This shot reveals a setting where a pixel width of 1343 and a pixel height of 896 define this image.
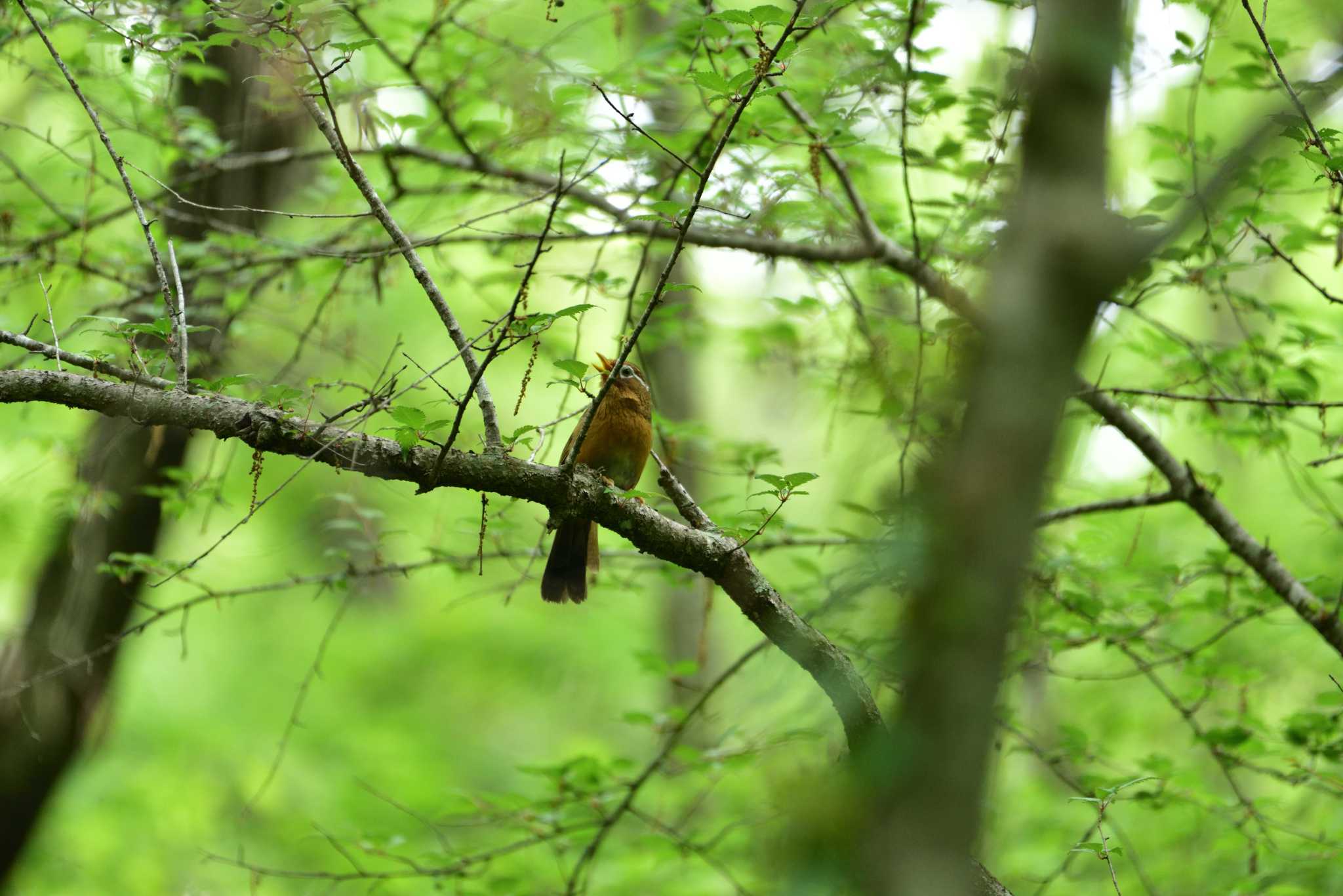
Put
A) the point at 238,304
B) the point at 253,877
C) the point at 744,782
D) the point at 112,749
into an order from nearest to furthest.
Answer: the point at 253,877
the point at 238,304
the point at 744,782
the point at 112,749

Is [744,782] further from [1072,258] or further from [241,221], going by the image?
[1072,258]

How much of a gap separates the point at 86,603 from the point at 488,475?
3625 mm

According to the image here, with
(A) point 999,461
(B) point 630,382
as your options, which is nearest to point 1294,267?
(B) point 630,382

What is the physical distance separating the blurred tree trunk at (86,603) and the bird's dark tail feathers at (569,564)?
1971mm

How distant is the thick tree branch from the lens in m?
2.59

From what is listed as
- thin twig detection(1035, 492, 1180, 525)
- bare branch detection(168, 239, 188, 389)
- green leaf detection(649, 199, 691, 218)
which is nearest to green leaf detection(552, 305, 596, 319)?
bare branch detection(168, 239, 188, 389)

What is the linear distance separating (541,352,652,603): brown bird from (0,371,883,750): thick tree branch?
142 centimetres

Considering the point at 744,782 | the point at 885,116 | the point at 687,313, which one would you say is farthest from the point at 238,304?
the point at 744,782

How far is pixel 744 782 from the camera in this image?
5648mm

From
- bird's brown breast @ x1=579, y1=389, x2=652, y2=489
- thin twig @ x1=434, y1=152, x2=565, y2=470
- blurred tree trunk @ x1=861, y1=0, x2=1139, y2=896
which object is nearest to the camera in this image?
blurred tree trunk @ x1=861, y1=0, x2=1139, y2=896

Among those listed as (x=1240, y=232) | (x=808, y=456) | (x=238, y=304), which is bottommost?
(x=238, y=304)

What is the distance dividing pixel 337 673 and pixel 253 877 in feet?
17.9

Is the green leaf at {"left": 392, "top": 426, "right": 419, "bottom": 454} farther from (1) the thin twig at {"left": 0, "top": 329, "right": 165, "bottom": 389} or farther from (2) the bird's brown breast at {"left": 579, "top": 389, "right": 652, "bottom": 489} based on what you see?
(2) the bird's brown breast at {"left": 579, "top": 389, "right": 652, "bottom": 489}

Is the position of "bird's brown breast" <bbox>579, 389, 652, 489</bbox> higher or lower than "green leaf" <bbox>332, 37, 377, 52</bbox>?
lower
